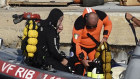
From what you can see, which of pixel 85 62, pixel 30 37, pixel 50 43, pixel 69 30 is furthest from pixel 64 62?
pixel 69 30

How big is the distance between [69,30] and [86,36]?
2714mm

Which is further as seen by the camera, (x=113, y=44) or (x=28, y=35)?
(x=113, y=44)

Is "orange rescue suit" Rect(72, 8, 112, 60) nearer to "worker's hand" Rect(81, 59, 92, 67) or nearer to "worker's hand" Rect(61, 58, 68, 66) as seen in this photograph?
"worker's hand" Rect(81, 59, 92, 67)

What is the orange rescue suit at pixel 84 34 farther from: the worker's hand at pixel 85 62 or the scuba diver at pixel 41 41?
the scuba diver at pixel 41 41

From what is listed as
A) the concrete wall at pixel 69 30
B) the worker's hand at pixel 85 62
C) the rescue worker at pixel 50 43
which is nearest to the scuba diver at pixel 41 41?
the rescue worker at pixel 50 43

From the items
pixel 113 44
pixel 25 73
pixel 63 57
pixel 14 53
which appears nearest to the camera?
pixel 25 73

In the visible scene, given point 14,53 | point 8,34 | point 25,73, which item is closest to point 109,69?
point 25,73

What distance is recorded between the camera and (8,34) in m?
Result: 11.8

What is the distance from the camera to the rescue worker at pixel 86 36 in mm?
8484

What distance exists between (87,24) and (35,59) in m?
1.05

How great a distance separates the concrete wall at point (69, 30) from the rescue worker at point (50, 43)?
3055mm

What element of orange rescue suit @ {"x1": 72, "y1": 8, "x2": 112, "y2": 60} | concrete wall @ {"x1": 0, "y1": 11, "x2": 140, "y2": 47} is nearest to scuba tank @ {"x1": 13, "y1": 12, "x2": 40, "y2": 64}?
orange rescue suit @ {"x1": 72, "y1": 8, "x2": 112, "y2": 60}

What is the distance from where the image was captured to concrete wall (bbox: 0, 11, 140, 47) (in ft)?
36.9

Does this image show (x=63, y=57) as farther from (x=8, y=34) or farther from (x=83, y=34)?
(x=8, y=34)
